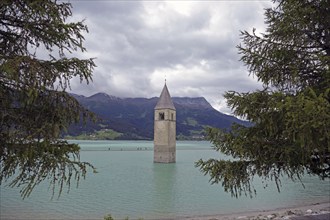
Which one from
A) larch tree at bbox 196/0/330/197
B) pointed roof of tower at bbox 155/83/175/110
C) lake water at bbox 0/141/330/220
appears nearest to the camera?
larch tree at bbox 196/0/330/197

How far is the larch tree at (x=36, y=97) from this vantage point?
4.43m

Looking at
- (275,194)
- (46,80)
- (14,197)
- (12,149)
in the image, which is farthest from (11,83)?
(275,194)

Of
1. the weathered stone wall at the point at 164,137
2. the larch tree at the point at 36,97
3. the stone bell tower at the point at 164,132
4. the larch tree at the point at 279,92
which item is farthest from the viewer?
the stone bell tower at the point at 164,132

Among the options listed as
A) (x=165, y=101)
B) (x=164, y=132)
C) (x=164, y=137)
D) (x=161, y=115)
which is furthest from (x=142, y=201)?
(x=165, y=101)

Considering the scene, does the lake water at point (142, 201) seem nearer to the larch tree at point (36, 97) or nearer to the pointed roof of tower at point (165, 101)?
the larch tree at point (36, 97)

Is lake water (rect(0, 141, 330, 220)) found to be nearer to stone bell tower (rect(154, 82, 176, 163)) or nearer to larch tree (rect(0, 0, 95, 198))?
larch tree (rect(0, 0, 95, 198))

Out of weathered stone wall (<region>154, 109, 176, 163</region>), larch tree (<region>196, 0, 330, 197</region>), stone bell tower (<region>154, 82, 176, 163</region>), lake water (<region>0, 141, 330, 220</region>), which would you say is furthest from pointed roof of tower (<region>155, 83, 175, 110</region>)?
larch tree (<region>196, 0, 330, 197</region>)

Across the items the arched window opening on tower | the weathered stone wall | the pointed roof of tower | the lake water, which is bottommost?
the lake water

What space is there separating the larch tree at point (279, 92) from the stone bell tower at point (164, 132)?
138 ft

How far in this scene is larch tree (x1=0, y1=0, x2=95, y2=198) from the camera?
443 centimetres

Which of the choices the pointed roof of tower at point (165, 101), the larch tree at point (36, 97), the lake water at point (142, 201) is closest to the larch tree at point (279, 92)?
the larch tree at point (36, 97)

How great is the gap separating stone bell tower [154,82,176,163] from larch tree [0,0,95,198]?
44.1 metres

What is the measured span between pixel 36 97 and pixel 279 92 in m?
4.28

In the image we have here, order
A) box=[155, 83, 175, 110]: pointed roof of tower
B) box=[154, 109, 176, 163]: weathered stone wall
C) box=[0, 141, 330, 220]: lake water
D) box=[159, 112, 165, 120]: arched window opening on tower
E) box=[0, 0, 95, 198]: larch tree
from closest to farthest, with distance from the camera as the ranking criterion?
box=[0, 0, 95, 198]: larch tree < box=[0, 141, 330, 220]: lake water < box=[154, 109, 176, 163]: weathered stone wall < box=[159, 112, 165, 120]: arched window opening on tower < box=[155, 83, 175, 110]: pointed roof of tower
